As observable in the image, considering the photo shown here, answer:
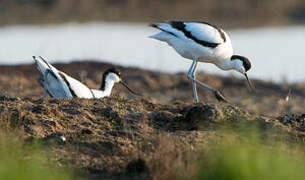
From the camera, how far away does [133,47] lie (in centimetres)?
1747

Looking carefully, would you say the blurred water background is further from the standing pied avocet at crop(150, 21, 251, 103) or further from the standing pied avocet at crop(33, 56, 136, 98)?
the standing pied avocet at crop(33, 56, 136, 98)

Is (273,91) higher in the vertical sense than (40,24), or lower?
lower

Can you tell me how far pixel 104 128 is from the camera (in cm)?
607

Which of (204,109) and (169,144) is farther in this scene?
(204,109)

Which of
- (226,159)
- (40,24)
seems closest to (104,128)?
(226,159)

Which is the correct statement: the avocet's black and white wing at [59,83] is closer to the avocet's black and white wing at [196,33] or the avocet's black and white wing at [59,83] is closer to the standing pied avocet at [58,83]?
the standing pied avocet at [58,83]

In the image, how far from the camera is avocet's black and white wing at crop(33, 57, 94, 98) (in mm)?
7742

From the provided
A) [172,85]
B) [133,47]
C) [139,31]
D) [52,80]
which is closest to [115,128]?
[52,80]

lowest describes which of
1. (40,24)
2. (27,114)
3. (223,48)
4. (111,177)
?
(111,177)

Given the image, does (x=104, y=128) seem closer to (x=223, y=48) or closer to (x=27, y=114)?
(x=27, y=114)

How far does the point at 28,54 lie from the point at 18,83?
4.32 meters

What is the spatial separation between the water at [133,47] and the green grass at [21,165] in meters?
8.07

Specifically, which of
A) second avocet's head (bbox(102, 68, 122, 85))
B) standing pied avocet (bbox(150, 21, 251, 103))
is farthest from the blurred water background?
standing pied avocet (bbox(150, 21, 251, 103))

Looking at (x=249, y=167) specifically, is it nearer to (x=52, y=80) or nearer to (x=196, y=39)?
(x=52, y=80)
